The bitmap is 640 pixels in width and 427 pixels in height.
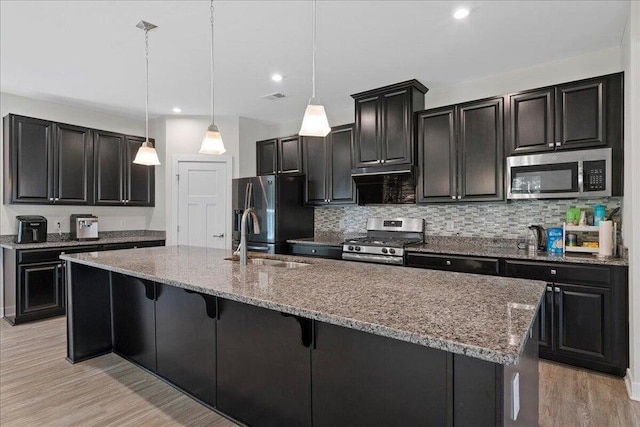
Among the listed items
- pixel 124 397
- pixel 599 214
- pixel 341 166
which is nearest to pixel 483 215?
pixel 599 214

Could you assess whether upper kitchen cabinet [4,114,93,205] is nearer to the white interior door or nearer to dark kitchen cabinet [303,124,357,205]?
the white interior door

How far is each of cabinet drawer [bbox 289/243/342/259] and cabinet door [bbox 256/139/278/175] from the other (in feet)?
4.25

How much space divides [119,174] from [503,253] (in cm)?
474

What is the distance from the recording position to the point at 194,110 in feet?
16.0

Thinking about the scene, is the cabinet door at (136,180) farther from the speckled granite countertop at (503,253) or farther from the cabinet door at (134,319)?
the speckled granite countertop at (503,253)

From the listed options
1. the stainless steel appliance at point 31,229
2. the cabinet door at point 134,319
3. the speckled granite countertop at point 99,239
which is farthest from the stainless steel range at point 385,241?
the stainless steel appliance at point 31,229

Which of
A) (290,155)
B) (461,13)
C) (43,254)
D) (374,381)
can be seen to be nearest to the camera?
(374,381)

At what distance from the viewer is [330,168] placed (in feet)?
15.1

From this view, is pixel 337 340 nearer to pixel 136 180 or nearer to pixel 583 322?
pixel 583 322

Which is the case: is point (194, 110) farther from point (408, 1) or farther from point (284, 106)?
point (408, 1)

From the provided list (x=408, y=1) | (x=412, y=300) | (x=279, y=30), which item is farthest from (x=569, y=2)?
(x=412, y=300)

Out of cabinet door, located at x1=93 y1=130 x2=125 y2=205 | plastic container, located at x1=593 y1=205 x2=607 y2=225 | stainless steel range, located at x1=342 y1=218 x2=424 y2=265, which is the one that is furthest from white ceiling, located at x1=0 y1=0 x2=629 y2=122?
stainless steel range, located at x1=342 y1=218 x2=424 y2=265

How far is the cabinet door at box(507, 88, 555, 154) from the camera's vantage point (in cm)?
308

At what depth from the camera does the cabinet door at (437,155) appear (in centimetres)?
361
